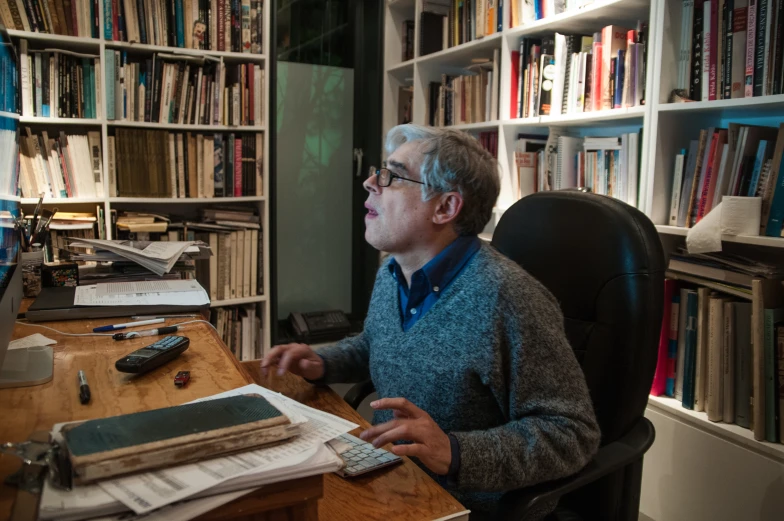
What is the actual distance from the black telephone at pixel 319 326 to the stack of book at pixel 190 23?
141 cm

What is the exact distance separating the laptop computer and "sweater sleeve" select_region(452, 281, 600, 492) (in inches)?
31.9

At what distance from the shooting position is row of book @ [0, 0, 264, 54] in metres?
2.46

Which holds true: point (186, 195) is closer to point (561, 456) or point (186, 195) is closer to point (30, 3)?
point (30, 3)

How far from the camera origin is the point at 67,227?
2527 millimetres

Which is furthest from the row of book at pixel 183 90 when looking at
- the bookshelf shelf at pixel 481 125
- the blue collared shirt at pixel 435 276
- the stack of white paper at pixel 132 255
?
the blue collared shirt at pixel 435 276

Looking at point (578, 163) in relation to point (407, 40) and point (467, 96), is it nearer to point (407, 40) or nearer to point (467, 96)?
point (467, 96)

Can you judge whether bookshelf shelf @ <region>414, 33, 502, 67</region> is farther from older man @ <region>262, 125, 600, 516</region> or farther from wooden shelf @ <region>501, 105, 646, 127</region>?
older man @ <region>262, 125, 600, 516</region>

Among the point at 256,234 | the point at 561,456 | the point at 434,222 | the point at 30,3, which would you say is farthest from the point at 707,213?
the point at 30,3

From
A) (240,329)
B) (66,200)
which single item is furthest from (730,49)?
(66,200)

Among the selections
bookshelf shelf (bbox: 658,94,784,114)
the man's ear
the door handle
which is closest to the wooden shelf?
bookshelf shelf (bbox: 658,94,784,114)

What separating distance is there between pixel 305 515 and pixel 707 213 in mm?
1527

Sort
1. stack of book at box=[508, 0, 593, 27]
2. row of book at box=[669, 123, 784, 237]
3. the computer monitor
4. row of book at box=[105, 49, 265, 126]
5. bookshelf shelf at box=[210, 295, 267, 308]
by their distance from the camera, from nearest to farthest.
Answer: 1. the computer monitor
2. row of book at box=[669, 123, 784, 237]
3. stack of book at box=[508, 0, 593, 27]
4. row of book at box=[105, 49, 265, 126]
5. bookshelf shelf at box=[210, 295, 267, 308]

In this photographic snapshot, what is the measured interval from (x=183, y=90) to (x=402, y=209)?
1.90 meters

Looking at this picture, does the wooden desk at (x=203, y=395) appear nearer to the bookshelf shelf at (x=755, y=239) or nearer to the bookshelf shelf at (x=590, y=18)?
the bookshelf shelf at (x=755, y=239)
